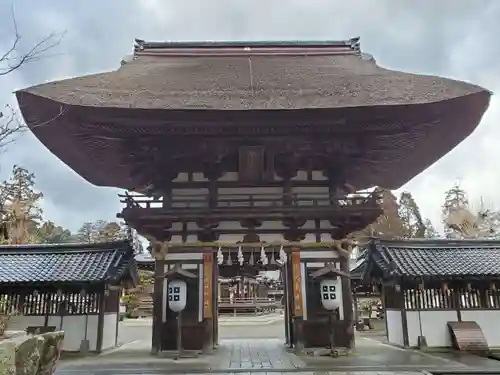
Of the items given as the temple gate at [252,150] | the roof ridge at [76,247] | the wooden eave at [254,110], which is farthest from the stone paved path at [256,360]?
the wooden eave at [254,110]

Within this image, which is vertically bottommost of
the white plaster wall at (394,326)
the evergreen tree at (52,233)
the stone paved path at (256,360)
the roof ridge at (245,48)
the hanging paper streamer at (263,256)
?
the stone paved path at (256,360)

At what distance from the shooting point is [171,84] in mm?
8953

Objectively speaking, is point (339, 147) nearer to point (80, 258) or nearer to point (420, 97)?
point (420, 97)

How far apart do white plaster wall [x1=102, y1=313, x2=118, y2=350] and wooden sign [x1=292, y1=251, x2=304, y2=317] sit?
465 cm

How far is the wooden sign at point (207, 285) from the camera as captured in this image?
8.92 meters

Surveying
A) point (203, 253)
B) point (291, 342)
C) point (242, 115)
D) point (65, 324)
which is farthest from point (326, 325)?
point (65, 324)

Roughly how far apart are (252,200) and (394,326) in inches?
205

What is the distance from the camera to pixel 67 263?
11.2m

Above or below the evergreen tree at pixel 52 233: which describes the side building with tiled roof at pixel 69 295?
below

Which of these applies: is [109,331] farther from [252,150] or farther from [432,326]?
[432,326]

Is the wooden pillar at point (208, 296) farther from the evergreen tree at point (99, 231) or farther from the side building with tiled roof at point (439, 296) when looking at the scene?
the evergreen tree at point (99, 231)

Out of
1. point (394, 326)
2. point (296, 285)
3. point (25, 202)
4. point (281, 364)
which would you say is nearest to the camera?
point (281, 364)

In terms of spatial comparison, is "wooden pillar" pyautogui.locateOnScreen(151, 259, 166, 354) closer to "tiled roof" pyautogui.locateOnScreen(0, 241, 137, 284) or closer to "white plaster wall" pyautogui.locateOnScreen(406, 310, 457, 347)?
"tiled roof" pyautogui.locateOnScreen(0, 241, 137, 284)

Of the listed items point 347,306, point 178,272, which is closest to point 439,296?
point 347,306
